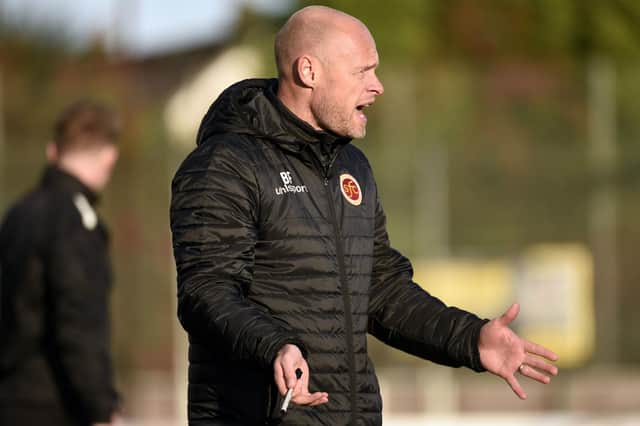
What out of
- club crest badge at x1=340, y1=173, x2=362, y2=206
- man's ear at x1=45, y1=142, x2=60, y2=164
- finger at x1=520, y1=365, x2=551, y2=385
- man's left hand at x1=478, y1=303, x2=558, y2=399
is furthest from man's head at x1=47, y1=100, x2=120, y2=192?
finger at x1=520, y1=365, x2=551, y2=385

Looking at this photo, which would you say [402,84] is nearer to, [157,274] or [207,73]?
[207,73]

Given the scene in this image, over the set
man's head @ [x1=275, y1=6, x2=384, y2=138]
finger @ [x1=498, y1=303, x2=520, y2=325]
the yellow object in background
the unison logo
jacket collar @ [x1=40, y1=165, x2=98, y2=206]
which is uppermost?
man's head @ [x1=275, y1=6, x2=384, y2=138]

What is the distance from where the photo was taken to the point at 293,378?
3.50 meters

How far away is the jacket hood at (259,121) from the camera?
409 centimetres

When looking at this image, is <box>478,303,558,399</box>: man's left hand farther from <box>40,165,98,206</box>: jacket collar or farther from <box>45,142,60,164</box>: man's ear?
<box>45,142,60,164</box>: man's ear

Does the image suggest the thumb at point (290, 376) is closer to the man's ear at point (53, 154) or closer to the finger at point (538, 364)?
the finger at point (538, 364)

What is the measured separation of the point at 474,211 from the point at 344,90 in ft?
28.9

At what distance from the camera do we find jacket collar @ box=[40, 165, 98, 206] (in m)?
5.87

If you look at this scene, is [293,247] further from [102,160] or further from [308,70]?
[102,160]

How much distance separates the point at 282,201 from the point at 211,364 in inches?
18.4

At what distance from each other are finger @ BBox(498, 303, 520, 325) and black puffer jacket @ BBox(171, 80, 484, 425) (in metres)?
0.13

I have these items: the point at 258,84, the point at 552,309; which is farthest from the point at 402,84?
the point at 258,84

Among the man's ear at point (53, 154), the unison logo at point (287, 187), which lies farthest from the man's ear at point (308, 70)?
the man's ear at point (53, 154)

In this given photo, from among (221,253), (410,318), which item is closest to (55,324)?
(410,318)
